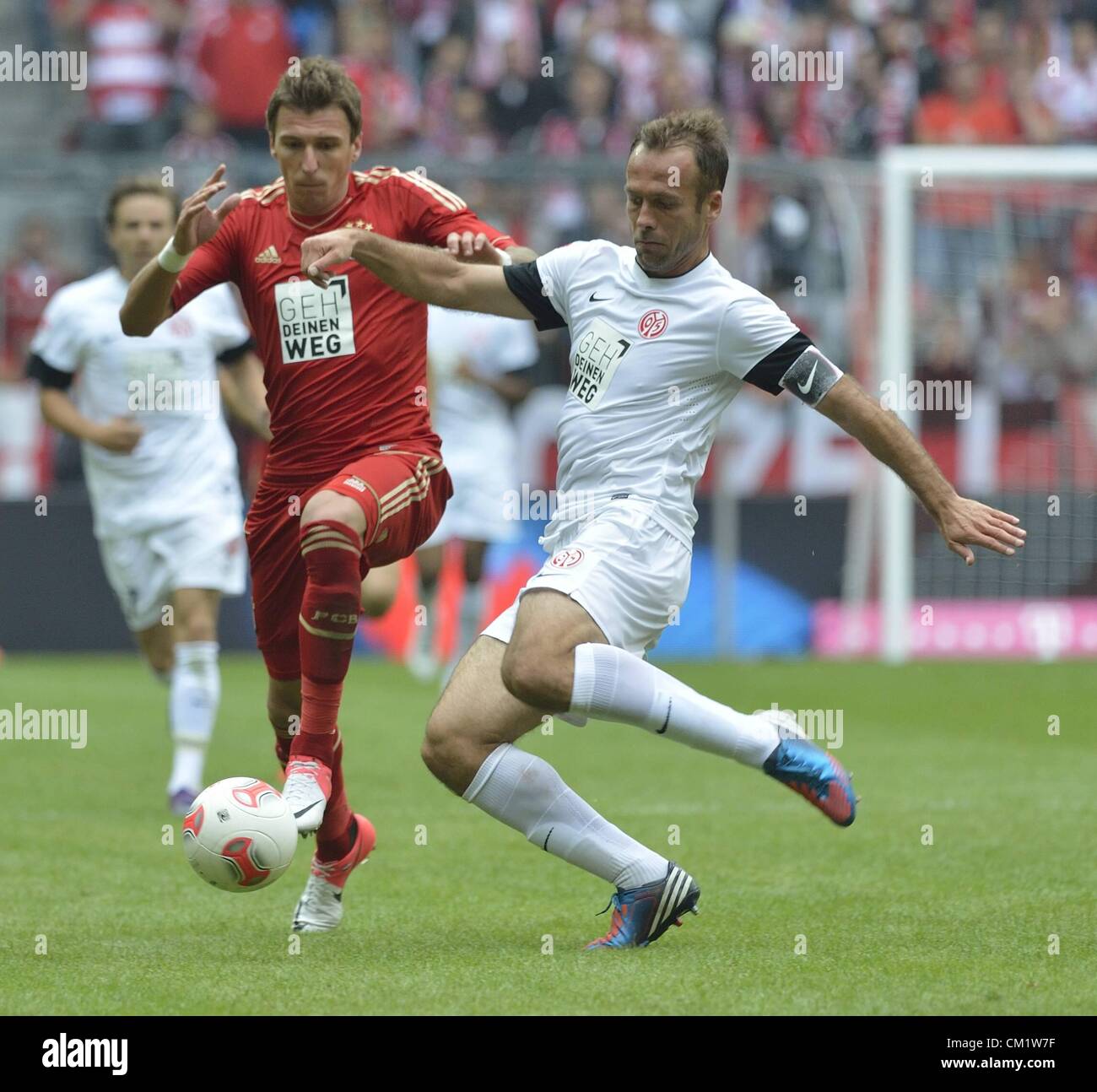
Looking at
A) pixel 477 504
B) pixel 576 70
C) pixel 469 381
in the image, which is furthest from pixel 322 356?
pixel 576 70

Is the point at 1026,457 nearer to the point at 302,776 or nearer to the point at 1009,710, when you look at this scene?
the point at 1009,710

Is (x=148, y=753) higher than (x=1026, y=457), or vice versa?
(x=1026, y=457)

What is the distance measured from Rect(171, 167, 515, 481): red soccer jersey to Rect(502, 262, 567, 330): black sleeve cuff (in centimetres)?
43

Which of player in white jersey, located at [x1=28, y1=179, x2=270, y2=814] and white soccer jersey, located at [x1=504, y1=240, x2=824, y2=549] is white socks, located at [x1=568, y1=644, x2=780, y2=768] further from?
player in white jersey, located at [x1=28, y1=179, x2=270, y2=814]

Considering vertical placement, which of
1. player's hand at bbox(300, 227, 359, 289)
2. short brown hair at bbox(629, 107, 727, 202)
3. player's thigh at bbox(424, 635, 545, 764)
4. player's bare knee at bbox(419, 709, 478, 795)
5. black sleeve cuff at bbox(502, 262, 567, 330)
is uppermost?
short brown hair at bbox(629, 107, 727, 202)

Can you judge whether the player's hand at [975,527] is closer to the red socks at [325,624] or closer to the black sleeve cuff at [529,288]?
the black sleeve cuff at [529,288]

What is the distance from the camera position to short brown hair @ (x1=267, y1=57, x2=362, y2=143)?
6035mm

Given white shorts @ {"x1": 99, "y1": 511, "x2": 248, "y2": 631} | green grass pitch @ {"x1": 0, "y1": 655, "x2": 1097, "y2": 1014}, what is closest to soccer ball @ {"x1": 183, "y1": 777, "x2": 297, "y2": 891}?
green grass pitch @ {"x1": 0, "y1": 655, "x2": 1097, "y2": 1014}

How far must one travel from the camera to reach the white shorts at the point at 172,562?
8.91 m

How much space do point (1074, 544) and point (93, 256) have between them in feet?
27.1

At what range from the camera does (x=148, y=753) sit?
10.8 m

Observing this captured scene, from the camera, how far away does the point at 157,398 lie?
9211mm

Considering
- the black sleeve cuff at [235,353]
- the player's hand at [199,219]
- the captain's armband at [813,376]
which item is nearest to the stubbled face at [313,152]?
the player's hand at [199,219]
